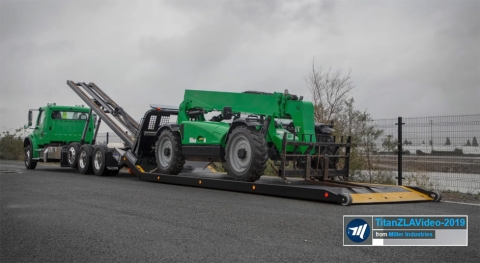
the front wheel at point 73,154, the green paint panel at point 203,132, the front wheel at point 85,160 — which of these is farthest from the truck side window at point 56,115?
the green paint panel at point 203,132

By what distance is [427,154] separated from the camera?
12656mm

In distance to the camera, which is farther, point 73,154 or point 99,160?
point 73,154

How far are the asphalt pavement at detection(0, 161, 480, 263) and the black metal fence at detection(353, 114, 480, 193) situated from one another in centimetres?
318

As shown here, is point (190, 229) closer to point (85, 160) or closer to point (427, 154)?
point (427, 154)

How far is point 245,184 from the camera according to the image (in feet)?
34.2

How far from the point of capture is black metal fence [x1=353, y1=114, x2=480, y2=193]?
39.7ft

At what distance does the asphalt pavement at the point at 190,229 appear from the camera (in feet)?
17.9

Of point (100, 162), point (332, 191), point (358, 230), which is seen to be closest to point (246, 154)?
point (332, 191)

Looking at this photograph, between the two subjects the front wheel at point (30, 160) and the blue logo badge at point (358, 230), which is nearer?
the blue logo badge at point (358, 230)

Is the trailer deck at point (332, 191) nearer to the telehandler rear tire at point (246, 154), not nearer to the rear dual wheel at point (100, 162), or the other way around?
the telehandler rear tire at point (246, 154)

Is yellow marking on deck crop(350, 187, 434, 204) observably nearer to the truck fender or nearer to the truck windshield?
the truck windshield

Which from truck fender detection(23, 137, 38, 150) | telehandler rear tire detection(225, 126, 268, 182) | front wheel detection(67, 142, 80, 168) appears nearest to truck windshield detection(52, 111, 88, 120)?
truck fender detection(23, 137, 38, 150)

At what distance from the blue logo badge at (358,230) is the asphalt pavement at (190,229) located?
6.4 inches

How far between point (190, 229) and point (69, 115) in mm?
14765
